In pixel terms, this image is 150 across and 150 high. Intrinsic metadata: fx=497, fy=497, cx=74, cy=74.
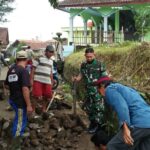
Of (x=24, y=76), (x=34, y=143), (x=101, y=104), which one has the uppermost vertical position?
(x=24, y=76)

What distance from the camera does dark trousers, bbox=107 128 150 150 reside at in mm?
5923

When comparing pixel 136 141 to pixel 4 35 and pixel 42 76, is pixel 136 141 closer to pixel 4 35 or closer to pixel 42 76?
pixel 42 76

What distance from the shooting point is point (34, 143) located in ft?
29.8

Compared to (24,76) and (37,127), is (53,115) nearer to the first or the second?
(37,127)

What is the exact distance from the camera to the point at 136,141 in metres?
6.01

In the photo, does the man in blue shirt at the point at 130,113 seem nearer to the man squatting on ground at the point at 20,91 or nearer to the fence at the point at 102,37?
the man squatting on ground at the point at 20,91

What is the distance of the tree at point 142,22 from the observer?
25725 mm

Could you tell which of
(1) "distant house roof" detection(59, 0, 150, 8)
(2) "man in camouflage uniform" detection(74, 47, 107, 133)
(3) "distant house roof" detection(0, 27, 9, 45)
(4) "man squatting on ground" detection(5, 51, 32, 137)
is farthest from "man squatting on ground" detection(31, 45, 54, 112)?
(3) "distant house roof" detection(0, 27, 9, 45)

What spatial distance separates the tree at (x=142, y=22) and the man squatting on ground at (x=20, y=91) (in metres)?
17.1

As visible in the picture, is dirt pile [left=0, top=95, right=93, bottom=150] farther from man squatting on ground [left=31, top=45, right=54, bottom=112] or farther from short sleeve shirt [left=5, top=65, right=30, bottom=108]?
short sleeve shirt [left=5, top=65, right=30, bottom=108]

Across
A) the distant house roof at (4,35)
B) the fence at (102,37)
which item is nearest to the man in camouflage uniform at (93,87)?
the fence at (102,37)

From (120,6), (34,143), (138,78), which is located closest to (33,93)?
(34,143)

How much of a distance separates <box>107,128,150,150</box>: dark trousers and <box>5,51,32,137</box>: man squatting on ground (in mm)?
2550

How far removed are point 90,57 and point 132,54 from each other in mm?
2696
